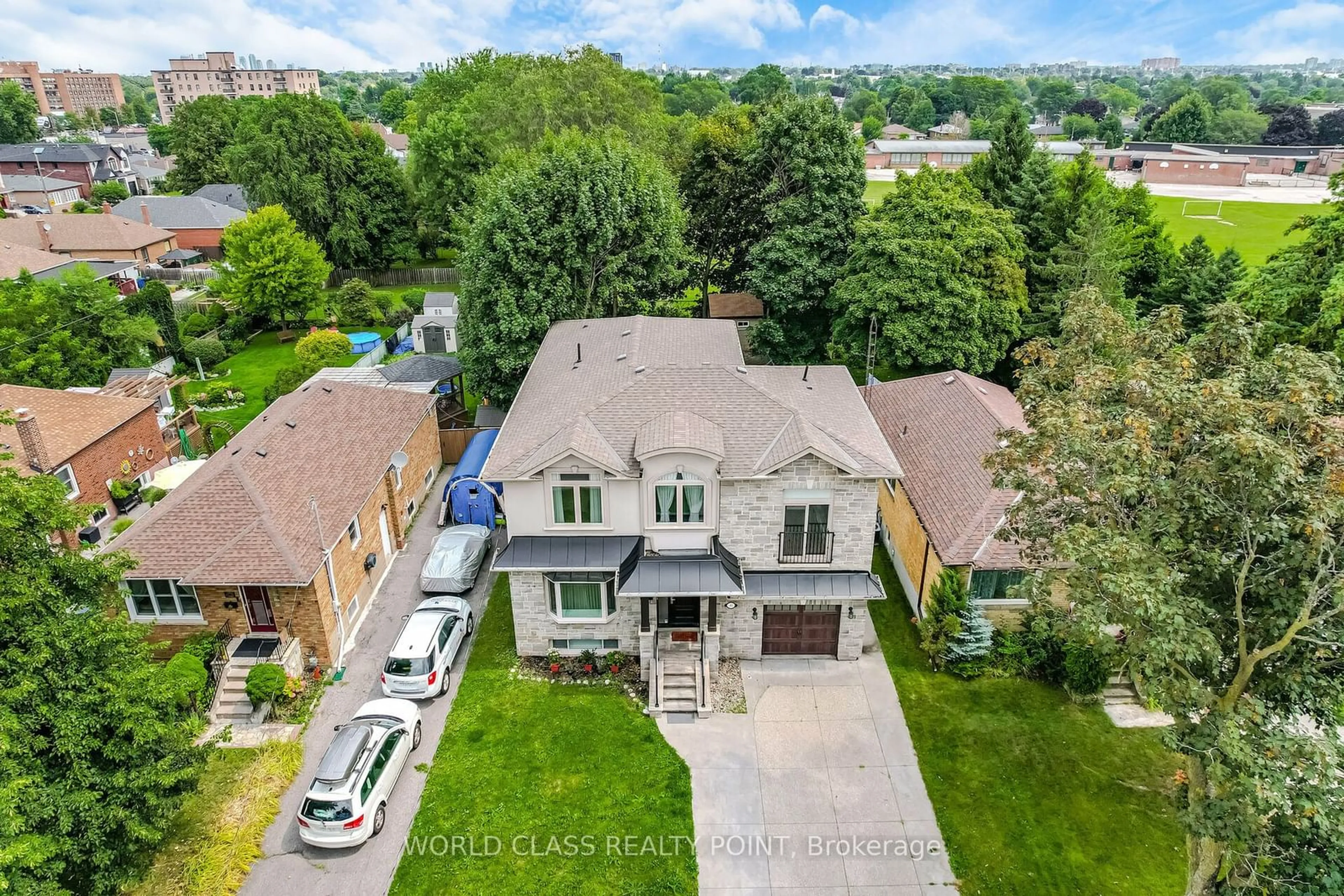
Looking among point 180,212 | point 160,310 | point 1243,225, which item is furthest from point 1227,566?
point 180,212

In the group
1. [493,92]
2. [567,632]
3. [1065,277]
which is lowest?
[567,632]

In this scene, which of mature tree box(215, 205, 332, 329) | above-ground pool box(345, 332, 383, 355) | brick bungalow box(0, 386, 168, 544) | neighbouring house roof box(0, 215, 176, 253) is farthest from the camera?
neighbouring house roof box(0, 215, 176, 253)

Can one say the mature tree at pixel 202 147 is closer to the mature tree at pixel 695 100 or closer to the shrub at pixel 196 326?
the shrub at pixel 196 326

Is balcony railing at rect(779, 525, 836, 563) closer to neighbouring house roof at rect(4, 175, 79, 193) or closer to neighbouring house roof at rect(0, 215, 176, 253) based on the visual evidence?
neighbouring house roof at rect(0, 215, 176, 253)

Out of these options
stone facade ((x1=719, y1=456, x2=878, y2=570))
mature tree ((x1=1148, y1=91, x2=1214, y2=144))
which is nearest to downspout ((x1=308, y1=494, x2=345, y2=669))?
stone facade ((x1=719, y1=456, x2=878, y2=570))

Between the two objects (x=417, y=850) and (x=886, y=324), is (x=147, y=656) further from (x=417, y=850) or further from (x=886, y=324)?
(x=886, y=324)

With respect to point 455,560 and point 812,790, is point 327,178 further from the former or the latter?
point 812,790

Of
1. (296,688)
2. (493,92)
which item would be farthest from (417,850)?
(493,92)
